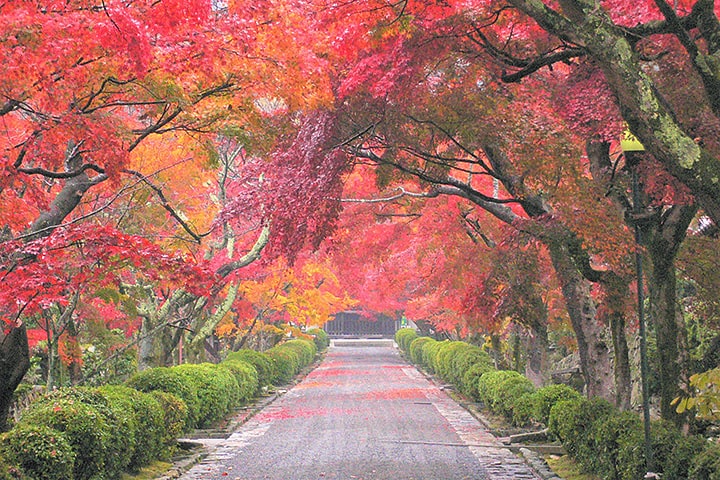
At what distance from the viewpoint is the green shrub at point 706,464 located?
22.7ft

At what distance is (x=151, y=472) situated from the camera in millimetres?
12320

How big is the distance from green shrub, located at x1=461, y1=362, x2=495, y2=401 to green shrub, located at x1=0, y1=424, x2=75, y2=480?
15.7m

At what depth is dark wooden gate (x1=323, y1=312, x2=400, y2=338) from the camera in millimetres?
75125

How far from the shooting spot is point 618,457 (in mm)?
9703

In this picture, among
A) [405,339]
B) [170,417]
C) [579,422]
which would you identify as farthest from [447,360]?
[405,339]

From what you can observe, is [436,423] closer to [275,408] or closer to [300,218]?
[275,408]

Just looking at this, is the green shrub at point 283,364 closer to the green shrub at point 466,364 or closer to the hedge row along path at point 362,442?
the hedge row along path at point 362,442

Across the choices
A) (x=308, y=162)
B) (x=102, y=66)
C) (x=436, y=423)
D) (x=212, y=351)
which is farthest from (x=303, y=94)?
(x=212, y=351)

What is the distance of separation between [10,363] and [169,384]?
5521 millimetres

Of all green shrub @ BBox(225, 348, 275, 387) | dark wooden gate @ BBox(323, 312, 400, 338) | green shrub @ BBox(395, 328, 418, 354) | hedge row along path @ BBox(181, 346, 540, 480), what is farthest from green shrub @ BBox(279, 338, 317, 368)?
dark wooden gate @ BBox(323, 312, 400, 338)

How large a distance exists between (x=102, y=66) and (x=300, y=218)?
4051mm

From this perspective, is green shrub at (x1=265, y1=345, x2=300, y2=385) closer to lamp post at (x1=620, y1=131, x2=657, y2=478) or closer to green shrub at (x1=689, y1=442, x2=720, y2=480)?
lamp post at (x1=620, y1=131, x2=657, y2=478)

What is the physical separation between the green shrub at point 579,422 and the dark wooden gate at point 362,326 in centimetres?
6158

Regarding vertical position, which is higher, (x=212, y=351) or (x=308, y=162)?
(x=308, y=162)
